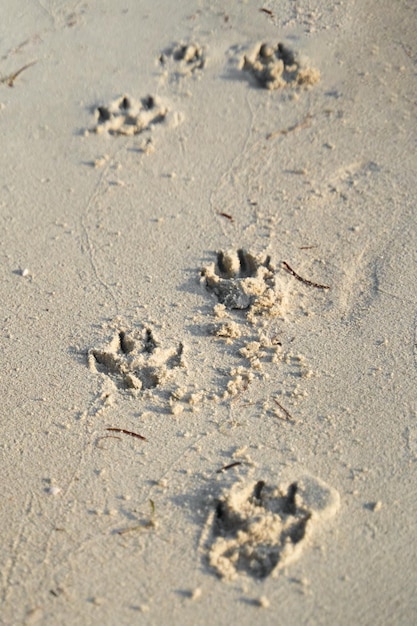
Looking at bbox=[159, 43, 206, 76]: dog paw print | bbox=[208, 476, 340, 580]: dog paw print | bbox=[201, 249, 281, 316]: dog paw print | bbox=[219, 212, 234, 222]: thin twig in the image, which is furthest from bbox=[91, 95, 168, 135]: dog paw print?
bbox=[208, 476, 340, 580]: dog paw print

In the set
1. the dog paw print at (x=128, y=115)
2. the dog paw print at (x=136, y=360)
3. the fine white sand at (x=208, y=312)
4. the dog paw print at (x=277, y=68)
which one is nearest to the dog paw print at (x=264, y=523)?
the fine white sand at (x=208, y=312)

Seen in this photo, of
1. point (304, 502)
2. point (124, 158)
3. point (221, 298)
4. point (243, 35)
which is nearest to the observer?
point (304, 502)

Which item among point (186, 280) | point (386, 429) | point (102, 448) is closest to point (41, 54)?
point (186, 280)

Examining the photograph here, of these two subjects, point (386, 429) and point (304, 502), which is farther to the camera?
point (386, 429)

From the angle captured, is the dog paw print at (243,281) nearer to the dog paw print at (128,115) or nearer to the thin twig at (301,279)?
the thin twig at (301,279)

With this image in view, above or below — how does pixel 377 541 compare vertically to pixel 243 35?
below

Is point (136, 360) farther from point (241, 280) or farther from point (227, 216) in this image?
point (227, 216)

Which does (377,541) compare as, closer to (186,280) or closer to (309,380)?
(309,380)
